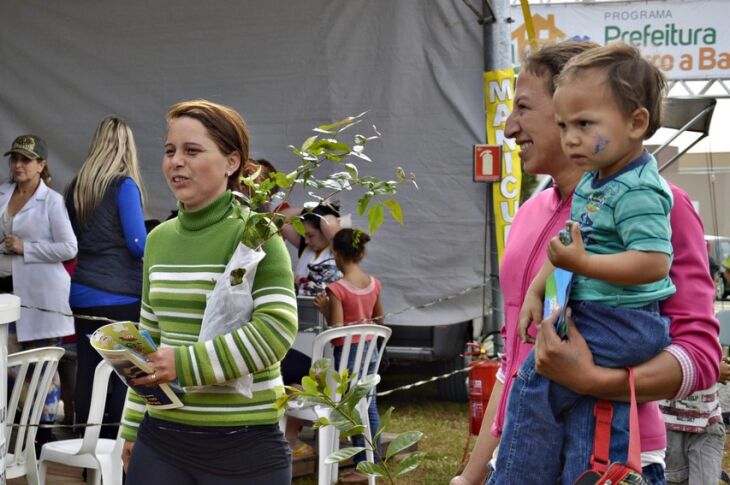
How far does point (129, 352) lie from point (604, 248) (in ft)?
3.96

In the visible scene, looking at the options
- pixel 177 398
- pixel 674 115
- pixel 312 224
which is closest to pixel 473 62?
pixel 312 224

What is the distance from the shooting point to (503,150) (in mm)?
7480

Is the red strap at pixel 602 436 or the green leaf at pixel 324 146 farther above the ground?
the green leaf at pixel 324 146

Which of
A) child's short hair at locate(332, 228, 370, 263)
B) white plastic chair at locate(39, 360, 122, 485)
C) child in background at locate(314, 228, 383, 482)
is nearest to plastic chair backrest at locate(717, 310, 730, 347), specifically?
child in background at locate(314, 228, 383, 482)

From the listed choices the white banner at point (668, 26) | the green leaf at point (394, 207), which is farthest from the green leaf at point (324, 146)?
the white banner at point (668, 26)

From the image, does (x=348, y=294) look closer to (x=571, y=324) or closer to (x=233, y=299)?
(x=233, y=299)

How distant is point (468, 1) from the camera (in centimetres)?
761

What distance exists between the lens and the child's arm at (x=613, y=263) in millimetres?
1765

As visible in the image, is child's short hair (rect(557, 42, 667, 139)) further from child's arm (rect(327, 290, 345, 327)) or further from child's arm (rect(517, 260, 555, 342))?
child's arm (rect(327, 290, 345, 327))

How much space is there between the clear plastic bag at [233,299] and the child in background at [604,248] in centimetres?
91

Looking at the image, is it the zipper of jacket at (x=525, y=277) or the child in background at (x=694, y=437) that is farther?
the child in background at (x=694, y=437)

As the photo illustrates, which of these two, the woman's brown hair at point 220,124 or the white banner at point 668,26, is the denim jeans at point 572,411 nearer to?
the woman's brown hair at point 220,124

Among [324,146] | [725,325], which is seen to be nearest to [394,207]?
[324,146]

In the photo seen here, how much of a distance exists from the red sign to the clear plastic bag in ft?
16.1
